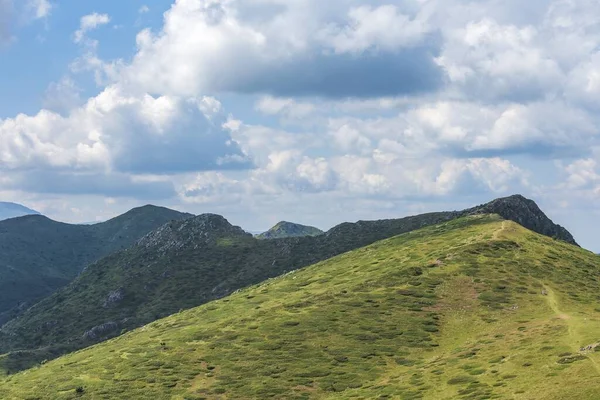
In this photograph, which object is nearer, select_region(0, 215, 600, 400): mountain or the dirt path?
the dirt path

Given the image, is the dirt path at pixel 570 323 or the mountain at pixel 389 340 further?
the mountain at pixel 389 340

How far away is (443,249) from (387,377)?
3056 inches

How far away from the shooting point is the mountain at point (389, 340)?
73.2 meters

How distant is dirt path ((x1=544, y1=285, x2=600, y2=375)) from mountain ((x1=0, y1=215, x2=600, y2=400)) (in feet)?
0.66

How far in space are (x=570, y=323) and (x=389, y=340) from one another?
28.5 meters

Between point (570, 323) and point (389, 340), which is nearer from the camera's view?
point (570, 323)

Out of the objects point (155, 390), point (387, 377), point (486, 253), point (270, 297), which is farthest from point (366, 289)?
point (155, 390)

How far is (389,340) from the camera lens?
10138 cm

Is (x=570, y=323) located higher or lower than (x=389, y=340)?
higher

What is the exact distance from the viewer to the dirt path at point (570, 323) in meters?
72.4

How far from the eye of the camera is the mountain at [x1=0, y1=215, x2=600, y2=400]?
73.2 meters

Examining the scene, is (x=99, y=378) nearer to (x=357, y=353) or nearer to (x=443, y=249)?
(x=357, y=353)

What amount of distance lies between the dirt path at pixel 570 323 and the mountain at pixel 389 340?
0.66 feet

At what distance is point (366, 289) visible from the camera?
13138 cm
